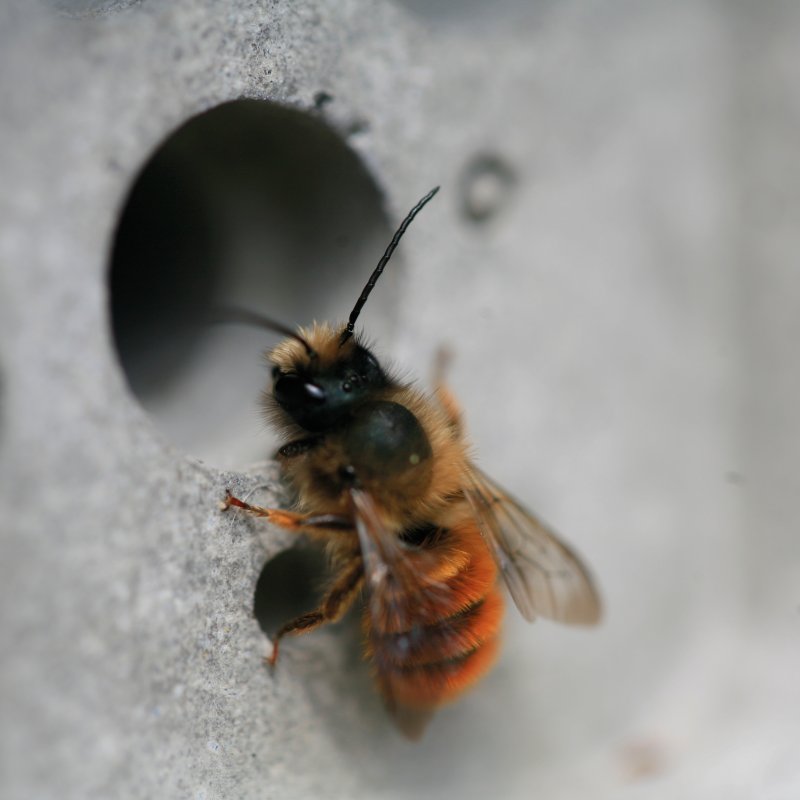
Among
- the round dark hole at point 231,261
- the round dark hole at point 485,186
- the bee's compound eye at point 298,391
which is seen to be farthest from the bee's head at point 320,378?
the round dark hole at point 485,186

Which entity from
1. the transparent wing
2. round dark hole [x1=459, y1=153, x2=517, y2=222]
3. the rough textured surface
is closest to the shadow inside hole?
the rough textured surface

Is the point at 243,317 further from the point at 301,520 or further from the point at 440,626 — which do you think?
the point at 440,626

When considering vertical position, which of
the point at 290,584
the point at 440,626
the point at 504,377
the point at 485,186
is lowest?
the point at 440,626

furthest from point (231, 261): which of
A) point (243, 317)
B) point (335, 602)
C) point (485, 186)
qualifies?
point (335, 602)

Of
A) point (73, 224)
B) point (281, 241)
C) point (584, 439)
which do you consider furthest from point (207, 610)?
point (584, 439)

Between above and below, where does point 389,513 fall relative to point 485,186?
below

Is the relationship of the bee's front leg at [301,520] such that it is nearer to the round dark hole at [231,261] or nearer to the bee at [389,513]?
the bee at [389,513]

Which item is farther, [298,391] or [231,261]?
[231,261]

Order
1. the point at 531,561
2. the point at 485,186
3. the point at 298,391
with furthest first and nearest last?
the point at 485,186
the point at 531,561
the point at 298,391
